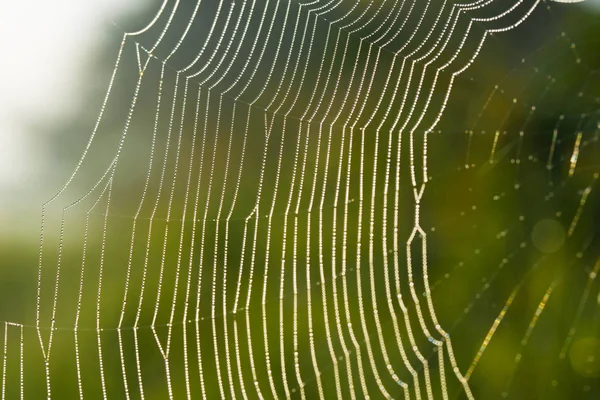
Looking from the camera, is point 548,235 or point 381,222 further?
point 548,235

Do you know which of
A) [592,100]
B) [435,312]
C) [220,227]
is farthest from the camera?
[220,227]

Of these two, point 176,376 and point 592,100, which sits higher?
point 592,100

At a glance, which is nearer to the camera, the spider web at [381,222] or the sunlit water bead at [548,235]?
the spider web at [381,222]

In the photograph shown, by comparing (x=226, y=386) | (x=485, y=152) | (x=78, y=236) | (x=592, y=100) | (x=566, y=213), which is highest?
(x=592, y=100)

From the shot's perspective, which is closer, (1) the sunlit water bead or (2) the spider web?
Result: (2) the spider web

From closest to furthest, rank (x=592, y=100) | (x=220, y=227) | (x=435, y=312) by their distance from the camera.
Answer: (x=592, y=100) → (x=435, y=312) → (x=220, y=227)

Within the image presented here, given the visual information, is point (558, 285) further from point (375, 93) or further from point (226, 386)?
point (226, 386)

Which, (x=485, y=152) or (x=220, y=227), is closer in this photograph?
(x=485, y=152)

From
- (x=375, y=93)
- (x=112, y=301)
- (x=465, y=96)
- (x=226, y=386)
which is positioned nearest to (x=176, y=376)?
(x=226, y=386)
